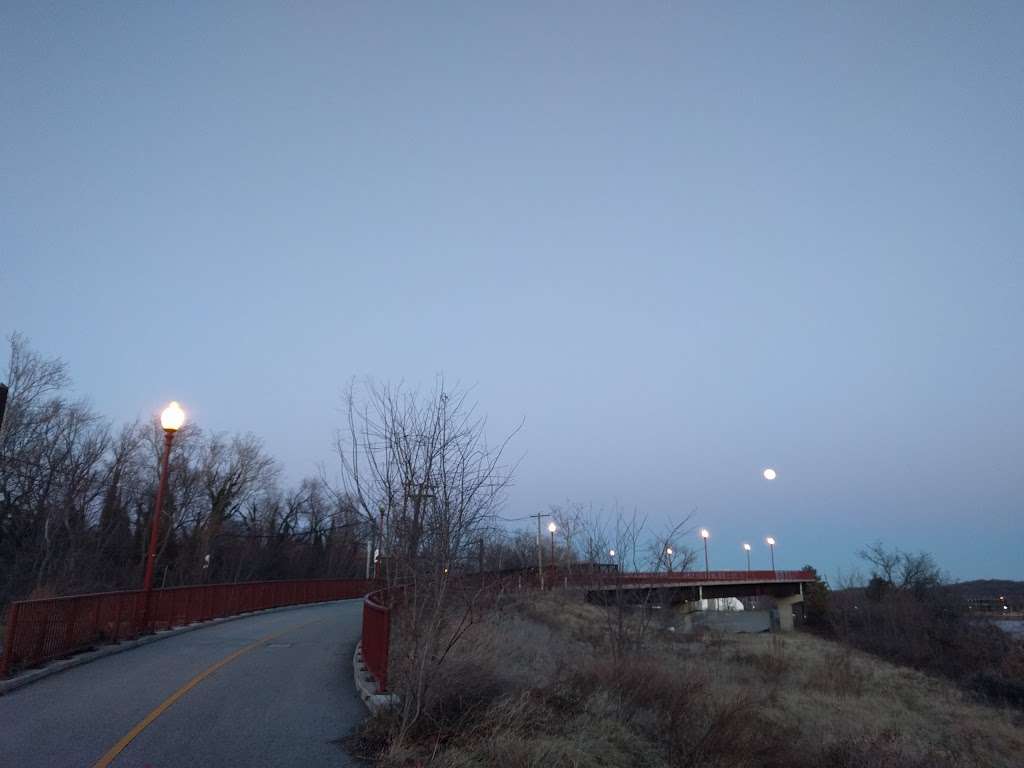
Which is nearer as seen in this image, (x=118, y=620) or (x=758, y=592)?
(x=118, y=620)

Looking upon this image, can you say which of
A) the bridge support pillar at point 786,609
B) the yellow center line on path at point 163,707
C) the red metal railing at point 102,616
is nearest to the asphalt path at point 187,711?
the yellow center line on path at point 163,707

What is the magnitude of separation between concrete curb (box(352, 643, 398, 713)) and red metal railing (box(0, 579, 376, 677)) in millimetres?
5328

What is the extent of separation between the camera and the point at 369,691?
33.4ft

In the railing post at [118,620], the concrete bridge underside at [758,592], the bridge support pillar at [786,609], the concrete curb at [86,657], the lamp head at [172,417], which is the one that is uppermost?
the lamp head at [172,417]

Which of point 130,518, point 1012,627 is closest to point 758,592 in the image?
point 1012,627

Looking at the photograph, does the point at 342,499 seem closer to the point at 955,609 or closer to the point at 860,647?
the point at 860,647

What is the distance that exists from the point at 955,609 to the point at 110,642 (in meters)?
56.2

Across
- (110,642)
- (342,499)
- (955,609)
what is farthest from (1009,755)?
(955,609)

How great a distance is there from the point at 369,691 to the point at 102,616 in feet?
27.4

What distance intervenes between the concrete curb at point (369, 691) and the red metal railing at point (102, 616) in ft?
17.5

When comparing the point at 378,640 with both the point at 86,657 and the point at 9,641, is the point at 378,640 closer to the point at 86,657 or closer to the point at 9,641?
the point at 9,641

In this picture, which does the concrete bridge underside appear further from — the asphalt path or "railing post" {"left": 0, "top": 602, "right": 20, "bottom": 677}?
"railing post" {"left": 0, "top": 602, "right": 20, "bottom": 677}

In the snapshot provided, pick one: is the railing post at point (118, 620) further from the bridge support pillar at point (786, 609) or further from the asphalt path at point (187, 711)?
the bridge support pillar at point (786, 609)

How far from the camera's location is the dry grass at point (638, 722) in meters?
7.85
